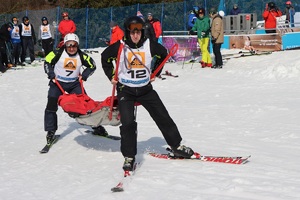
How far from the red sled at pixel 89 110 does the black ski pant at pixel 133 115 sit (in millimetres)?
432

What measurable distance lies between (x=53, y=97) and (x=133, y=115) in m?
1.86

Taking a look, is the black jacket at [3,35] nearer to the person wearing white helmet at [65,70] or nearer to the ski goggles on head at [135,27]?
the person wearing white helmet at [65,70]

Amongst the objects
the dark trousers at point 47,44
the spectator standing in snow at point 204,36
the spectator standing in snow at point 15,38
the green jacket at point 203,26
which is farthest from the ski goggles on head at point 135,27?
the dark trousers at point 47,44

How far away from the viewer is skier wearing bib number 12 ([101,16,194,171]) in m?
5.59

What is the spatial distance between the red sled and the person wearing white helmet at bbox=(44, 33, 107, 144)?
0.46m

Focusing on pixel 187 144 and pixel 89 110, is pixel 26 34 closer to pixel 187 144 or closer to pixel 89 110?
pixel 187 144

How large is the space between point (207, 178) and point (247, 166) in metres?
0.62

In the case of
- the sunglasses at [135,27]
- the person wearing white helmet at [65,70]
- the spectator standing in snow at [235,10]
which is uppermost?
the spectator standing in snow at [235,10]

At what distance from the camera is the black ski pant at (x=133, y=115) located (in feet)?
18.4

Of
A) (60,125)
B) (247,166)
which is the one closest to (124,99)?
(247,166)

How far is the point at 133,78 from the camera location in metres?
5.71

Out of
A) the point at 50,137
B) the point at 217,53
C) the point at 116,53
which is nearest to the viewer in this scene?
the point at 116,53

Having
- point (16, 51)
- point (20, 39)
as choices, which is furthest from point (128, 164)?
point (20, 39)

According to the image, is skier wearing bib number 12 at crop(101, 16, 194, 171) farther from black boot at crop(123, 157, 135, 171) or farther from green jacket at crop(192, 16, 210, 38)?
green jacket at crop(192, 16, 210, 38)
